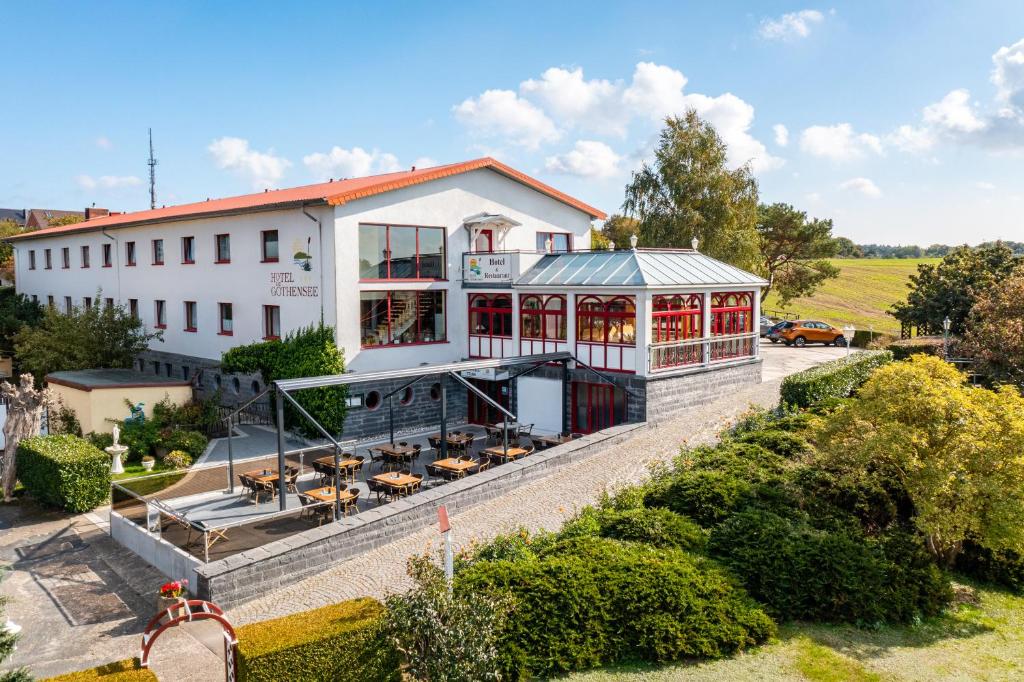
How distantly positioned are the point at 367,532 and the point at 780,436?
31.4 feet

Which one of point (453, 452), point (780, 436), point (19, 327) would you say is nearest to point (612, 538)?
point (780, 436)

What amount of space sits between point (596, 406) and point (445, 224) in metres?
8.03

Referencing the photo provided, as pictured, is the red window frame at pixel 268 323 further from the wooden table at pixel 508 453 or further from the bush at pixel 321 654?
the bush at pixel 321 654

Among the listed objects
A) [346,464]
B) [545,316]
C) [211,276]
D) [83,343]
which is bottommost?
[346,464]

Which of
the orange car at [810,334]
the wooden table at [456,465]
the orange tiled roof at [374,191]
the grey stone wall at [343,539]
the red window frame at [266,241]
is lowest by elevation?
the grey stone wall at [343,539]

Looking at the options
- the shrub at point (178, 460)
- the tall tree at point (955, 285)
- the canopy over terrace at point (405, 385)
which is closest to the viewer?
the canopy over terrace at point (405, 385)

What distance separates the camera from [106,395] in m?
22.9

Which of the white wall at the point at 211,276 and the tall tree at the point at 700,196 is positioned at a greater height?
the tall tree at the point at 700,196

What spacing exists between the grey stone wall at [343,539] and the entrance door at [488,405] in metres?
7.76

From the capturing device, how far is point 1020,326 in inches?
875

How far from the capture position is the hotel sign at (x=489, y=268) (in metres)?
24.4

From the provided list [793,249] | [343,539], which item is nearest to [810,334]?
[793,249]

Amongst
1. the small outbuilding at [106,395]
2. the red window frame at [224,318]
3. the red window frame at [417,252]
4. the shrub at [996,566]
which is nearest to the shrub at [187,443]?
the small outbuilding at [106,395]

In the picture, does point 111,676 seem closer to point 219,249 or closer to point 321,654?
point 321,654
